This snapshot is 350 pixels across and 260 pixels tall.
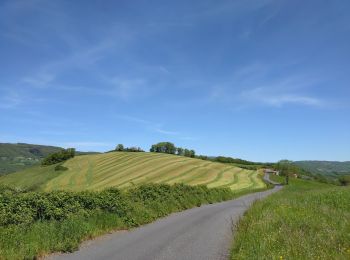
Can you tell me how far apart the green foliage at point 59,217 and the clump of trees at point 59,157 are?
125010mm

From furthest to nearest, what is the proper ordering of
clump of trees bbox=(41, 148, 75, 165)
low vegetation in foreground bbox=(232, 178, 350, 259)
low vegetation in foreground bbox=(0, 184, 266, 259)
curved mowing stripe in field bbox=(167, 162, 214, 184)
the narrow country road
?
1. clump of trees bbox=(41, 148, 75, 165)
2. curved mowing stripe in field bbox=(167, 162, 214, 184)
3. the narrow country road
4. low vegetation in foreground bbox=(0, 184, 266, 259)
5. low vegetation in foreground bbox=(232, 178, 350, 259)

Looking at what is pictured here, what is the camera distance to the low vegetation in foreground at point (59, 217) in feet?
42.8

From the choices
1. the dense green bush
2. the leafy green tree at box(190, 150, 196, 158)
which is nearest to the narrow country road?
the dense green bush

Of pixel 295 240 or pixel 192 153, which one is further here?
pixel 192 153

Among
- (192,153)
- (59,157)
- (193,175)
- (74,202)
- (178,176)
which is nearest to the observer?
(74,202)

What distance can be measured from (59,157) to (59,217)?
439ft

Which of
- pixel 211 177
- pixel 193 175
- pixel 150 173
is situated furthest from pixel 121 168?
pixel 211 177

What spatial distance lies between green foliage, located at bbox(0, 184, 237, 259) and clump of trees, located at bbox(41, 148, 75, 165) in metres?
125

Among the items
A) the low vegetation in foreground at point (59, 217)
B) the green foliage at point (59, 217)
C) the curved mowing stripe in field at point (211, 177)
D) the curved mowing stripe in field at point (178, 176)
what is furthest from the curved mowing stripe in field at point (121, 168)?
the green foliage at point (59, 217)

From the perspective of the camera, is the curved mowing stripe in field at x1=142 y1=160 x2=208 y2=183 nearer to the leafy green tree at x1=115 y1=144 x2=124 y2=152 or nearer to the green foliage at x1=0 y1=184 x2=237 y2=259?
the green foliage at x1=0 y1=184 x2=237 y2=259

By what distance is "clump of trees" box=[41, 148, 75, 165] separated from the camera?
143 metres

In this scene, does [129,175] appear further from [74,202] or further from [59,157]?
[74,202]

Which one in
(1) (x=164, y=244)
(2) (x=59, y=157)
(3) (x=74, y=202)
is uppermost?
(2) (x=59, y=157)

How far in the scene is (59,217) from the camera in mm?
16094
